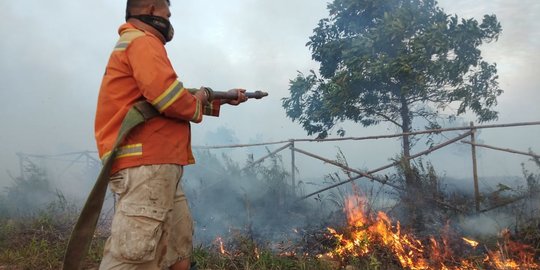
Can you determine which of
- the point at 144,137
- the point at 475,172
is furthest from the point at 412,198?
the point at 144,137

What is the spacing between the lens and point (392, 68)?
20.7 ft

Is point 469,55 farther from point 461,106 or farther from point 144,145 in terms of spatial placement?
point 144,145

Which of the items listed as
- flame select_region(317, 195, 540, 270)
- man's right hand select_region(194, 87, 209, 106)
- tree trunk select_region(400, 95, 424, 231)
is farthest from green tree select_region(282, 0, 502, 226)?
man's right hand select_region(194, 87, 209, 106)

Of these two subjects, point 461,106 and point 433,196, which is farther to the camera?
point 461,106

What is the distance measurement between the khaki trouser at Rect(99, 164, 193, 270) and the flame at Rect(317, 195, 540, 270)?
2211mm

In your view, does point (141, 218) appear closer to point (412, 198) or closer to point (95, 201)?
point (95, 201)

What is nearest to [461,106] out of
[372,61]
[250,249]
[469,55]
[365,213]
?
[469,55]

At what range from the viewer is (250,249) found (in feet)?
13.5

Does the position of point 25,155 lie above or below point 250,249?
above

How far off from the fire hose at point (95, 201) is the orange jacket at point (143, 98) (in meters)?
0.07

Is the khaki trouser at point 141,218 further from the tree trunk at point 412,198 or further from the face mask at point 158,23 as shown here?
the tree trunk at point 412,198

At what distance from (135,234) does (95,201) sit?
384 millimetres

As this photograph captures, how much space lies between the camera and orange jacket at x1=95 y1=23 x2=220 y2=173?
2104 millimetres

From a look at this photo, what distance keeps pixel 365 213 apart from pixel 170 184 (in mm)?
2762
